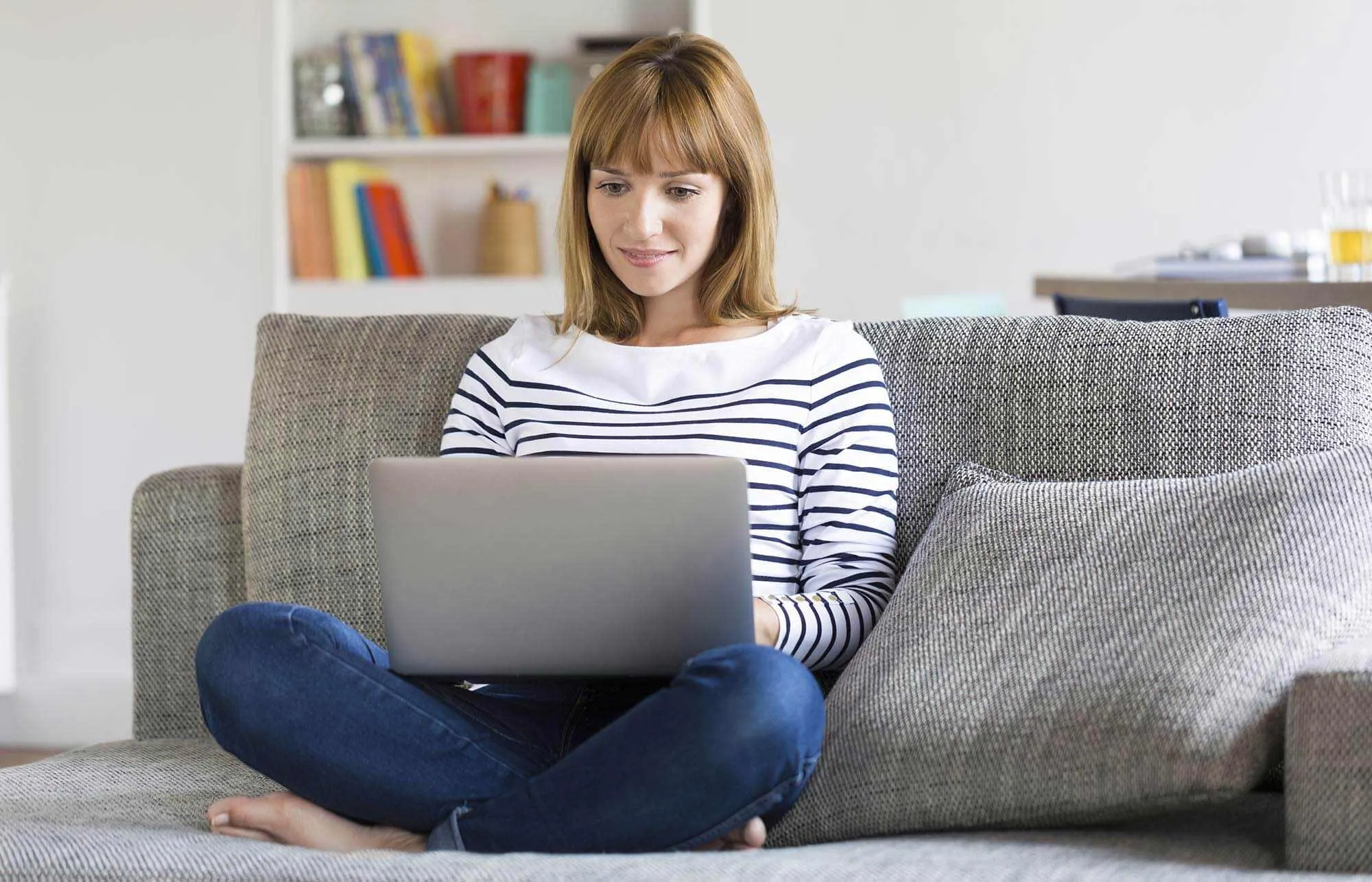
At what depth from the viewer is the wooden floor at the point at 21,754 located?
3.63 m

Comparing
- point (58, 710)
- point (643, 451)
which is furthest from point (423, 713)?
point (58, 710)

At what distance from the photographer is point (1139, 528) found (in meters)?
1.50

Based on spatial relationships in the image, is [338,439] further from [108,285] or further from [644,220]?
[108,285]

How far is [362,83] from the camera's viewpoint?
392 centimetres

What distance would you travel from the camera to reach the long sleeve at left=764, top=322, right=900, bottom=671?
1.62 meters

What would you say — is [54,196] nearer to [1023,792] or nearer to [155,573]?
[155,573]

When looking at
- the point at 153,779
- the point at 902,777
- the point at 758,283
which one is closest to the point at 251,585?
the point at 153,779

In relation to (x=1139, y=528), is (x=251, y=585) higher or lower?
lower

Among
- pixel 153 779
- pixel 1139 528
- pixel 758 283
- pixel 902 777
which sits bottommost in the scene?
pixel 153 779

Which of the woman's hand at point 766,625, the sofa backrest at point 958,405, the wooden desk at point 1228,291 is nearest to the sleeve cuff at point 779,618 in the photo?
the woman's hand at point 766,625

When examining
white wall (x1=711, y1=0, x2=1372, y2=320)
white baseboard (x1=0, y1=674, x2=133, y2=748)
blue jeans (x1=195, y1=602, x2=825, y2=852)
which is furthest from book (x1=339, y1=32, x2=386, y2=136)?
blue jeans (x1=195, y1=602, x2=825, y2=852)

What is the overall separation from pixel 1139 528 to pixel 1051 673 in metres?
0.19

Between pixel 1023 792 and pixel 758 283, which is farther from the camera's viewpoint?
pixel 758 283

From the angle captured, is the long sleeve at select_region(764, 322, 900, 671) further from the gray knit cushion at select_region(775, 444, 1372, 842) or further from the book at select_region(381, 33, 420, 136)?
the book at select_region(381, 33, 420, 136)
